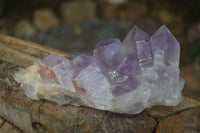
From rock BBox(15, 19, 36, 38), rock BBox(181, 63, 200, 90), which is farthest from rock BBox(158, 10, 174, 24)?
rock BBox(15, 19, 36, 38)

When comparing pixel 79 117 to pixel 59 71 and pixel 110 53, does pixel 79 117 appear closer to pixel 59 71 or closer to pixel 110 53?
pixel 59 71

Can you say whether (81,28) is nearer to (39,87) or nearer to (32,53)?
(32,53)

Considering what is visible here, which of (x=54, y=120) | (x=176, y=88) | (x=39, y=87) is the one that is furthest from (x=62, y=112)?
(x=176, y=88)

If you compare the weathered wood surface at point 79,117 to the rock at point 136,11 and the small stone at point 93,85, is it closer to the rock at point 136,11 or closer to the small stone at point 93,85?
the small stone at point 93,85

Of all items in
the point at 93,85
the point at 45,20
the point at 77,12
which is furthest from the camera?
the point at 77,12

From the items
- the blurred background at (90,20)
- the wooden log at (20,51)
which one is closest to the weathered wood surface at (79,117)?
the wooden log at (20,51)

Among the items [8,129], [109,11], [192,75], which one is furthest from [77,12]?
[8,129]
